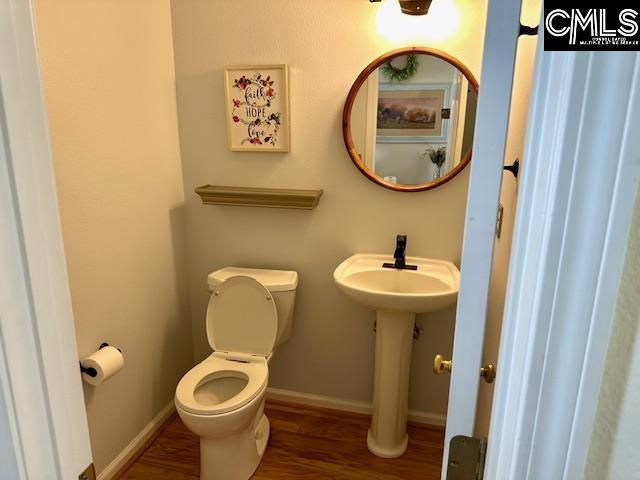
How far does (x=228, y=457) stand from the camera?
1822mm

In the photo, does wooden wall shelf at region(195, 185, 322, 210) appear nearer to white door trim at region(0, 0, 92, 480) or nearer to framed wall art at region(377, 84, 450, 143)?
framed wall art at region(377, 84, 450, 143)

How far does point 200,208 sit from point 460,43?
146 cm

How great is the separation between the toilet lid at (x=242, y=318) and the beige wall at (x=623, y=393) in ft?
5.33

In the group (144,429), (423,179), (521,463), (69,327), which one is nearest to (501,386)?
(521,463)

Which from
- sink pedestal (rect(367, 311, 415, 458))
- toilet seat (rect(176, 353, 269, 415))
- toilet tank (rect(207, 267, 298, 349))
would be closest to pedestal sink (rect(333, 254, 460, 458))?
Answer: sink pedestal (rect(367, 311, 415, 458))

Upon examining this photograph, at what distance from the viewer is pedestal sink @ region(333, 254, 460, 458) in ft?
6.31

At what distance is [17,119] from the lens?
601mm

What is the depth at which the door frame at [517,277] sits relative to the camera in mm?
455

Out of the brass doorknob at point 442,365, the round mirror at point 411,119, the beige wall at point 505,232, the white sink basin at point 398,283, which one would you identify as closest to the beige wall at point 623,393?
the brass doorknob at point 442,365

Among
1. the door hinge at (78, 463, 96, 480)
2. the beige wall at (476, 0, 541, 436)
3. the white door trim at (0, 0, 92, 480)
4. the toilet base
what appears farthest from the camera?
the toilet base

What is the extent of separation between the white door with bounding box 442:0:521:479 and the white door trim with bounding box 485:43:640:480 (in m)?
0.06

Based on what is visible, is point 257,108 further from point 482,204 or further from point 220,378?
point 482,204

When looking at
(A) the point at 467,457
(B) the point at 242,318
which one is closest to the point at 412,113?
(B) the point at 242,318

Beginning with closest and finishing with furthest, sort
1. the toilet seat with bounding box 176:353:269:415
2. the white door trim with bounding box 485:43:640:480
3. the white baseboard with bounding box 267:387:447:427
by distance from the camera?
the white door trim with bounding box 485:43:640:480
the toilet seat with bounding box 176:353:269:415
the white baseboard with bounding box 267:387:447:427
